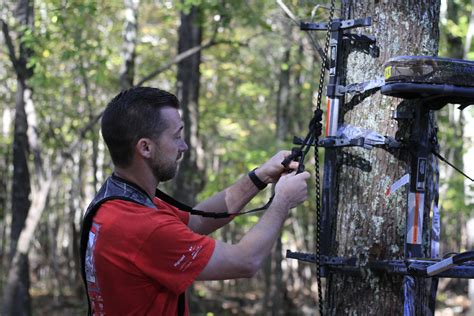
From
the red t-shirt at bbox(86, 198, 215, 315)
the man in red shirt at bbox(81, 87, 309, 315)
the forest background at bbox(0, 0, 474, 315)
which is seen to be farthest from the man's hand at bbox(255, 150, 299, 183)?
the forest background at bbox(0, 0, 474, 315)

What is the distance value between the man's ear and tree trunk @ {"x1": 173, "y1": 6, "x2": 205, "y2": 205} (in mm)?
9358

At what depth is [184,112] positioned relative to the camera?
1321 centimetres

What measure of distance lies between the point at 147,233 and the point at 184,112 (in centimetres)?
1034

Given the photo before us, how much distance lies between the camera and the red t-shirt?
2.96 metres

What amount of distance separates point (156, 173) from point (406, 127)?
1263 mm

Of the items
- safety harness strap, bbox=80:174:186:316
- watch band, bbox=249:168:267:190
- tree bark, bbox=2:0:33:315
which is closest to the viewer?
safety harness strap, bbox=80:174:186:316

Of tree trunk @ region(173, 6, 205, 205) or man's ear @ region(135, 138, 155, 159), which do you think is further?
tree trunk @ region(173, 6, 205, 205)

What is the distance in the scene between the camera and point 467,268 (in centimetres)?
311

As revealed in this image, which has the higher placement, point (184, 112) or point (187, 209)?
point (184, 112)

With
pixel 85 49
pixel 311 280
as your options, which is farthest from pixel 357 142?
pixel 311 280

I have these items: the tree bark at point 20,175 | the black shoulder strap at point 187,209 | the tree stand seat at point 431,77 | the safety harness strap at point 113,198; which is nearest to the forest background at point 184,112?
the tree bark at point 20,175

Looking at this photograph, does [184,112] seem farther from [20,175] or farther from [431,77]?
[431,77]

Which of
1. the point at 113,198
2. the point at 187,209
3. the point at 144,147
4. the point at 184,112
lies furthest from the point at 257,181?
the point at 184,112

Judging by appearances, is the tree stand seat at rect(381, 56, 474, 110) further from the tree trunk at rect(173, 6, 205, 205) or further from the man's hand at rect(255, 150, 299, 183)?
the tree trunk at rect(173, 6, 205, 205)
